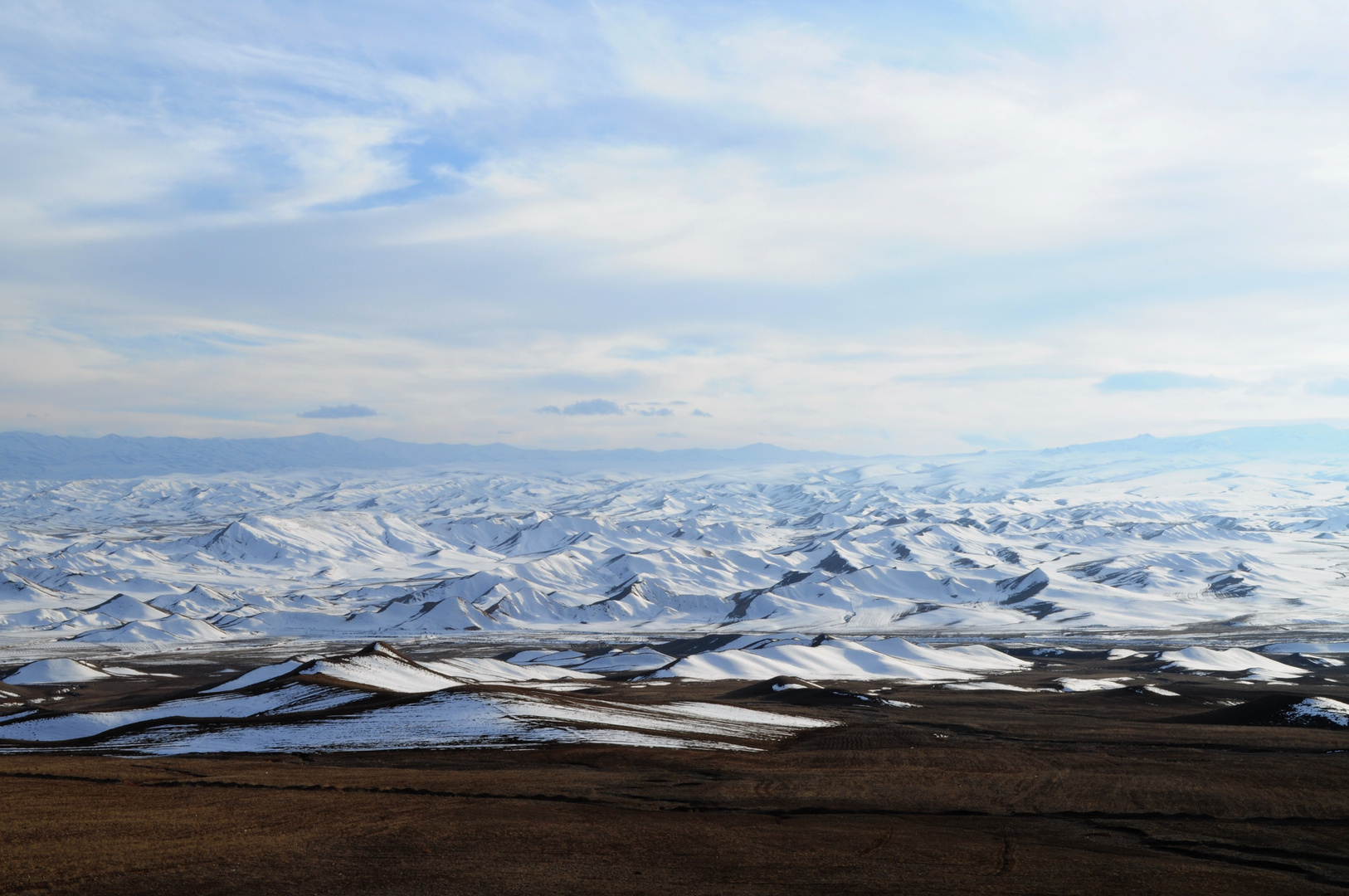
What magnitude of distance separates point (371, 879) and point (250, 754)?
18.9 m

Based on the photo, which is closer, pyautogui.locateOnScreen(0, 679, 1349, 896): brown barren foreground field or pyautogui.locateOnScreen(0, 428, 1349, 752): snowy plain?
pyautogui.locateOnScreen(0, 679, 1349, 896): brown barren foreground field

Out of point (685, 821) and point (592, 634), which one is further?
point (592, 634)

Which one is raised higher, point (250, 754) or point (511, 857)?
point (511, 857)

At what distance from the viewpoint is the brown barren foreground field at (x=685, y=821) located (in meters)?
17.1

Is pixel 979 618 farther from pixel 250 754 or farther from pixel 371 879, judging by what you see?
pixel 371 879

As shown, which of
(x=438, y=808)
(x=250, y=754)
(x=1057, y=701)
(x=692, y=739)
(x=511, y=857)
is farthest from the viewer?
(x=1057, y=701)

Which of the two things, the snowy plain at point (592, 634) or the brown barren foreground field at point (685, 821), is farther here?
the snowy plain at point (592, 634)

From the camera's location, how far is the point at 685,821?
22.0 m

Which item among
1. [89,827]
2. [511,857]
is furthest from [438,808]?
[89,827]

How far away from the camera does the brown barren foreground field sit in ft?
56.1

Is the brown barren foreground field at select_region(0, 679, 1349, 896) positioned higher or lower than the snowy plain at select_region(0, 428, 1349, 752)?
higher

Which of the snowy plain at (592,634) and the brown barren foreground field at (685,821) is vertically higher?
the brown barren foreground field at (685,821)

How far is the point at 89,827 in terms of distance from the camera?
18906 mm

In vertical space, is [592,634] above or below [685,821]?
below
